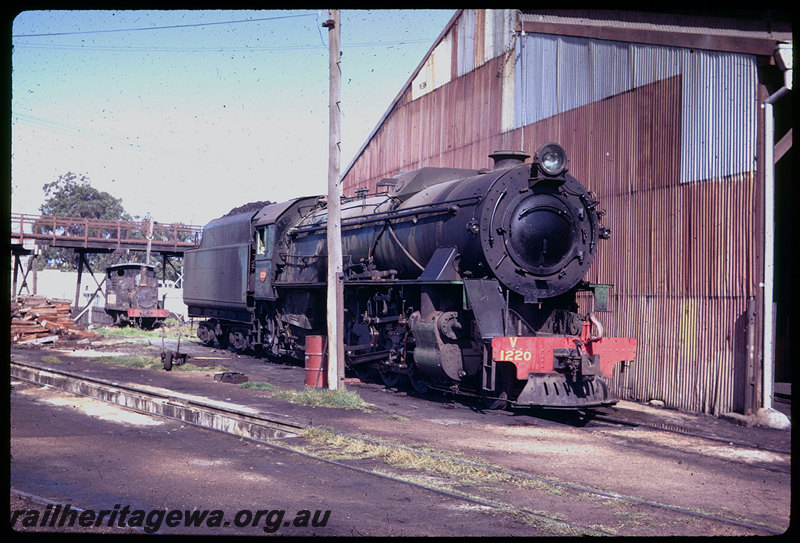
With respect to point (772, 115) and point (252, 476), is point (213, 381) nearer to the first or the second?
point (252, 476)

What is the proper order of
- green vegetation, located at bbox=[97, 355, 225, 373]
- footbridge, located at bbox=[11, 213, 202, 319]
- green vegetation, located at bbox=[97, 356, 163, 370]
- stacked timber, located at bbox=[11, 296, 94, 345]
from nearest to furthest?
green vegetation, located at bbox=[97, 355, 225, 373], green vegetation, located at bbox=[97, 356, 163, 370], stacked timber, located at bbox=[11, 296, 94, 345], footbridge, located at bbox=[11, 213, 202, 319]

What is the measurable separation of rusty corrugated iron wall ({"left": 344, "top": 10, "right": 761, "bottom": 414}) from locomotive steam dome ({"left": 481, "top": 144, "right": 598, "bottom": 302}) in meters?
2.00

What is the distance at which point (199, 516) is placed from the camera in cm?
529

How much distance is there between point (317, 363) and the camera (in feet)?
43.4

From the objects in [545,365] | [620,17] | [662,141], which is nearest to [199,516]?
[545,365]

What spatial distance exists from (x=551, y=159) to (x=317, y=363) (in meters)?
5.50

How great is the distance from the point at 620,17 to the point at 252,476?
11.3 metres

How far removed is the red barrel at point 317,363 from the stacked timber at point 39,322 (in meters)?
13.7

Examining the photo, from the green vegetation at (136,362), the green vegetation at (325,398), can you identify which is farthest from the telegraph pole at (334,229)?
the green vegetation at (136,362)

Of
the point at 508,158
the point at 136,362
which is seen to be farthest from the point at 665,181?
the point at 136,362

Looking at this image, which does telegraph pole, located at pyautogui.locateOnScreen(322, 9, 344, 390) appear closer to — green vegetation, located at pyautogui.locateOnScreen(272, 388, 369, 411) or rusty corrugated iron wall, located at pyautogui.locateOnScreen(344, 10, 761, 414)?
green vegetation, located at pyautogui.locateOnScreen(272, 388, 369, 411)

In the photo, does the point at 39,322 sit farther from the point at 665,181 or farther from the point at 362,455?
the point at 665,181

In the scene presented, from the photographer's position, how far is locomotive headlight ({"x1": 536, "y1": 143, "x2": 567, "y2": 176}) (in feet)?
35.6

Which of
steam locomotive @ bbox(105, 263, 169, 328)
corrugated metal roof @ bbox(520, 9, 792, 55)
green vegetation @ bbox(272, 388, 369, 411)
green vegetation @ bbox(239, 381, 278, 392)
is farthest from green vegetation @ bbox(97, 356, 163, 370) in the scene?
steam locomotive @ bbox(105, 263, 169, 328)
